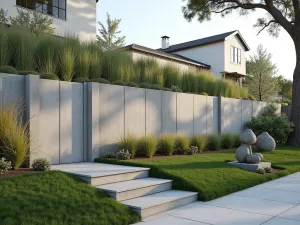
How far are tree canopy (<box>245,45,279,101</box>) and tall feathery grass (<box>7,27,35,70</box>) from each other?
24545 millimetres

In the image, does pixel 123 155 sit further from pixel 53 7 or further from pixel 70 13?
pixel 53 7

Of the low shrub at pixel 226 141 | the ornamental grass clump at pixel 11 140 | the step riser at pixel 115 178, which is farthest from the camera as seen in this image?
the low shrub at pixel 226 141

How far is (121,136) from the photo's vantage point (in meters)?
8.50

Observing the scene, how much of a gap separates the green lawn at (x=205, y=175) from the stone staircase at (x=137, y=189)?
205mm

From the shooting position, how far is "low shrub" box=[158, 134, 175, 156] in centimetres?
898

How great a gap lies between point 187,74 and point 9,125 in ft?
26.6

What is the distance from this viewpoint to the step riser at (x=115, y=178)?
540 centimetres

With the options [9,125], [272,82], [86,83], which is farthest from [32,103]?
[272,82]

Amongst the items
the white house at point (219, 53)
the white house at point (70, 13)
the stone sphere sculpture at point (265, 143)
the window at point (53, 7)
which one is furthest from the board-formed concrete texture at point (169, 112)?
the white house at point (219, 53)

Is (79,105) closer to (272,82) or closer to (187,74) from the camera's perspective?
(187,74)

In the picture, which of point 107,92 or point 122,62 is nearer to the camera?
point 107,92

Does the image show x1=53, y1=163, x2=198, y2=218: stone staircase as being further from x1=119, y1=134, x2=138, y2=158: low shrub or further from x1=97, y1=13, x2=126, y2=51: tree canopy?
x1=97, y1=13, x2=126, y2=51: tree canopy

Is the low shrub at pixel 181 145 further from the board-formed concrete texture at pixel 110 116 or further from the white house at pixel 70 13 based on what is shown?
the white house at pixel 70 13

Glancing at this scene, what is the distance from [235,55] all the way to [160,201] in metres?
26.8
